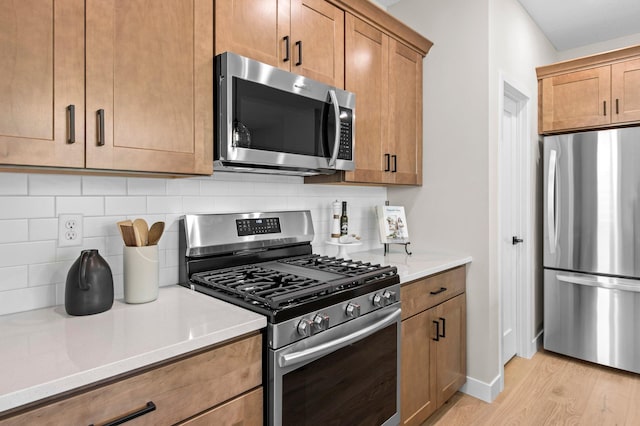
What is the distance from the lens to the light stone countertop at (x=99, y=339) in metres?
0.82

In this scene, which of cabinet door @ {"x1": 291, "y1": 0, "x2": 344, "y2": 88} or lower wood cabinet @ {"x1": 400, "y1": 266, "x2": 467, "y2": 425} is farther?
lower wood cabinet @ {"x1": 400, "y1": 266, "x2": 467, "y2": 425}

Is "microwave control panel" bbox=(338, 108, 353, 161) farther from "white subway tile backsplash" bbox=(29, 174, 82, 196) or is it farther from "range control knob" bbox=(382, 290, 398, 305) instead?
"white subway tile backsplash" bbox=(29, 174, 82, 196)

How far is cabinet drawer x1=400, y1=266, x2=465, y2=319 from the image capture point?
192 centimetres

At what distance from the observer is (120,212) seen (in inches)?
59.2

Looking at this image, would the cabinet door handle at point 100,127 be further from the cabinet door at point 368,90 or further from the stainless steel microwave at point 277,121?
the cabinet door at point 368,90

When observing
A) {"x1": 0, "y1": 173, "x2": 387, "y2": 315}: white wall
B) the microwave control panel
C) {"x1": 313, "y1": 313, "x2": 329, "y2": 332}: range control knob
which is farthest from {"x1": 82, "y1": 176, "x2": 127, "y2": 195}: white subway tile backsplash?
the microwave control panel

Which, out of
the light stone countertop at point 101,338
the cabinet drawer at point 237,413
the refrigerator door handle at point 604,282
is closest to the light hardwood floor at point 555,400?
the refrigerator door handle at point 604,282

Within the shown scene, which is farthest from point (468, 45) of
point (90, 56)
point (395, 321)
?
point (90, 56)

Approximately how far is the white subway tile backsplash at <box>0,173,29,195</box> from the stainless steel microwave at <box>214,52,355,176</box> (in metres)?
0.64

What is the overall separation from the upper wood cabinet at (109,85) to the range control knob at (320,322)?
0.68m

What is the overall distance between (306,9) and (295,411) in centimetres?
174

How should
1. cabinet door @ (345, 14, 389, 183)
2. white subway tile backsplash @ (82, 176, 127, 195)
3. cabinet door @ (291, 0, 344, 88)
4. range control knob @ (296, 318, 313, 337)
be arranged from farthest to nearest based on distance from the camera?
1. cabinet door @ (345, 14, 389, 183)
2. cabinet door @ (291, 0, 344, 88)
3. white subway tile backsplash @ (82, 176, 127, 195)
4. range control knob @ (296, 318, 313, 337)

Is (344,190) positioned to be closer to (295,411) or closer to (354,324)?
(354,324)

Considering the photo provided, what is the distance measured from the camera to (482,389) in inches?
94.3
